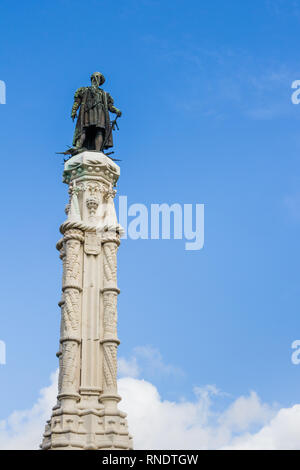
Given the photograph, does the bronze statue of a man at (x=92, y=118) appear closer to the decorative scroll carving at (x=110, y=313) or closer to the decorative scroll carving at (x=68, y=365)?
the decorative scroll carving at (x=110, y=313)

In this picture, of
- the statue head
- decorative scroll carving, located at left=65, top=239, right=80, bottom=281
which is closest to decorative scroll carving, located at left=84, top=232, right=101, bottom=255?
decorative scroll carving, located at left=65, top=239, right=80, bottom=281

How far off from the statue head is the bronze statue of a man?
29cm

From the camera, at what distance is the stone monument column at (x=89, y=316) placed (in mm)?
19359

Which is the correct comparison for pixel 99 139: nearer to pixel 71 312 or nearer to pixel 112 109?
pixel 112 109

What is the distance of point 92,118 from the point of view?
23.9 meters

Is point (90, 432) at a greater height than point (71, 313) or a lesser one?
lesser

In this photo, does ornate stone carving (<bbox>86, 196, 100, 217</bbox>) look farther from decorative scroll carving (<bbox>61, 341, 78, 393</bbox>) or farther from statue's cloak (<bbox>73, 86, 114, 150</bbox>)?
decorative scroll carving (<bbox>61, 341, 78, 393</bbox>)

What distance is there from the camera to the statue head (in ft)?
81.8

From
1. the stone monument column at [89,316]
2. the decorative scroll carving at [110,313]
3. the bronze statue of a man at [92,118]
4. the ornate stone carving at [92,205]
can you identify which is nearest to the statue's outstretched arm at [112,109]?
the bronze statue of a man at [92,118]

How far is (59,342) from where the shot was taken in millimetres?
20906

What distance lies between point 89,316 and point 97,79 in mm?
8430
